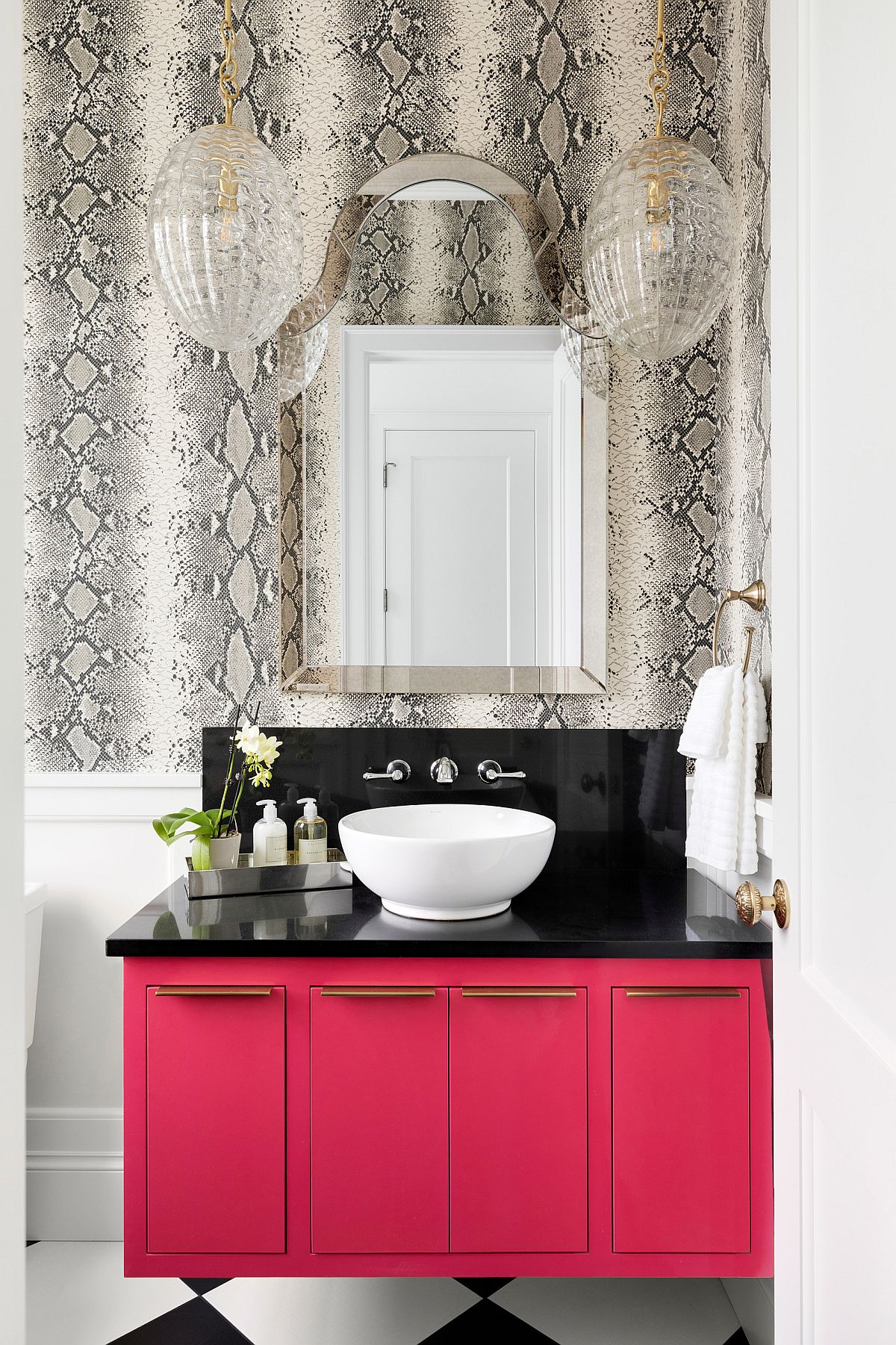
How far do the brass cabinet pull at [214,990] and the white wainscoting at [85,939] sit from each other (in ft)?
1.83

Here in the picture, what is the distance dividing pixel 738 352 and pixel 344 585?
39.2 inches

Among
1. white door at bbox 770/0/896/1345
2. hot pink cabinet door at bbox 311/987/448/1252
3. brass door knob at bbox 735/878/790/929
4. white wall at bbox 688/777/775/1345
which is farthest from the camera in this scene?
white wall at bbox 688/777/775/1345

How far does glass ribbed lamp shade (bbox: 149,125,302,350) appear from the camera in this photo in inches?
64.1

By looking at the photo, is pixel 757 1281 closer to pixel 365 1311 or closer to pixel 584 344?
pixel 365 1311

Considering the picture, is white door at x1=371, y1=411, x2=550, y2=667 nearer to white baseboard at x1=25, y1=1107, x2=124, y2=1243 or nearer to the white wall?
the white wall

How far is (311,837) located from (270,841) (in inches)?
3.5

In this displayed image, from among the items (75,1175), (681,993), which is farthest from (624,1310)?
(75,1175)

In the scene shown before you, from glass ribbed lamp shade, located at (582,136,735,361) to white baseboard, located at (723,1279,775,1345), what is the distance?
1746 millimetres

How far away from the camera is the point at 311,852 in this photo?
6.19ft

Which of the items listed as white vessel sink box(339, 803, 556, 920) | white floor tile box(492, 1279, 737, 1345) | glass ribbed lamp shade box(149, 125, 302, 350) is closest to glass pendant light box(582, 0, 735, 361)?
glass ribbed lamp shade box(149, 125, 302, 350)

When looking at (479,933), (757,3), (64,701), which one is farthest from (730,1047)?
(757,3)

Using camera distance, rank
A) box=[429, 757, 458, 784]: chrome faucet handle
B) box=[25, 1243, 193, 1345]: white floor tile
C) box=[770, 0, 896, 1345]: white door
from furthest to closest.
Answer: box=[429, 757, 458, 784]: chrome faucet handle
box=[25, 1243, 193, 1345]: white floor tile
box=[770, 0, 896, 1345]: white door

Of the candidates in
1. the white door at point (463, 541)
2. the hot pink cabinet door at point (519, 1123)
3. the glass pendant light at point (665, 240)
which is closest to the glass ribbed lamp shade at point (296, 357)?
the white door at point (463, 541)

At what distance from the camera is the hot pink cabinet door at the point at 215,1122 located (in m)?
1.50
